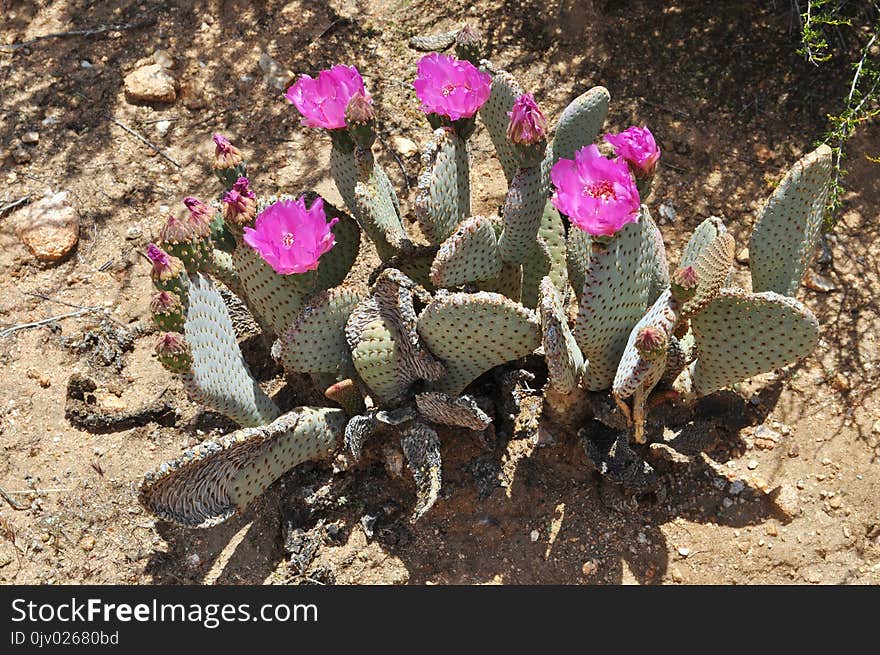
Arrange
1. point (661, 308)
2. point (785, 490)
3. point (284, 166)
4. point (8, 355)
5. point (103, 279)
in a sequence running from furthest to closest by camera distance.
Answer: point (284, 166) < point (103, 279) < point (8, 355) < point (785, 490) < point (661, 308)

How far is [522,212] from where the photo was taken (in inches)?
102

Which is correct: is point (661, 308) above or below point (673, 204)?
above

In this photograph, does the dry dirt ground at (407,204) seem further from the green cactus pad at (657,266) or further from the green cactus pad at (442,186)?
the green cactus pad at (442,186)

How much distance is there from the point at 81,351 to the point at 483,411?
1.59 m

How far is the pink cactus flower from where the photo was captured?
2363mm

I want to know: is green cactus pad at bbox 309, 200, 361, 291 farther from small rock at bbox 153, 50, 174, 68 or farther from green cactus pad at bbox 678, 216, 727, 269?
small rock at bbox 153, 50, 174, 68

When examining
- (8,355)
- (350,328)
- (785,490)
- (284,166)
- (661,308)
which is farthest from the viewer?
A: (284,166)

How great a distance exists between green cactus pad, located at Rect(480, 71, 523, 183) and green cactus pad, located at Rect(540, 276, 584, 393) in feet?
1.98

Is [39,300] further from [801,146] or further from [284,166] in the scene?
[801,146]

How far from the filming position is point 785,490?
2789 mm

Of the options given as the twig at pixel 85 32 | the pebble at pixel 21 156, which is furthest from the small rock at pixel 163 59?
the pebble at pixel 21 156

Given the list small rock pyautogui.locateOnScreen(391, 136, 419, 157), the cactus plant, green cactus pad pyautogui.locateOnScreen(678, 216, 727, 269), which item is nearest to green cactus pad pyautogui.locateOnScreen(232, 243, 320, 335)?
the cactus plant

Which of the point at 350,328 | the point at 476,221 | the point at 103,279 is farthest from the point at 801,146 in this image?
the point at 103,279

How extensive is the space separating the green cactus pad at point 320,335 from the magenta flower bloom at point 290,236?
0.51 ft
